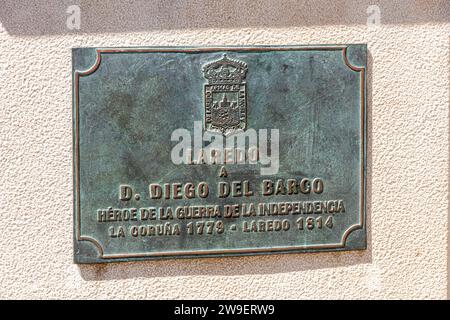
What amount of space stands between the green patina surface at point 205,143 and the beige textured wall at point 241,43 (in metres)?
0.10

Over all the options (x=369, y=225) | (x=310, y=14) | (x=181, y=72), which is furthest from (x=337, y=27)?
(x=369, y=225)

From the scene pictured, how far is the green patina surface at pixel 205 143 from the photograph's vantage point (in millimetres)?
3070

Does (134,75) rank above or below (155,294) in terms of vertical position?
above

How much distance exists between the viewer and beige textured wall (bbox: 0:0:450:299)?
3100mm

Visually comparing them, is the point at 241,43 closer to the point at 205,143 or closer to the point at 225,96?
the point at 225,96

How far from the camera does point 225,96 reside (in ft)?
10.3

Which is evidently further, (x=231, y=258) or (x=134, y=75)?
(x=231, y=258)

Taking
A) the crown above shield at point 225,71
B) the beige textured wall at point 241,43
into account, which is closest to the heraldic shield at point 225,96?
the crown above shield at point 225,71

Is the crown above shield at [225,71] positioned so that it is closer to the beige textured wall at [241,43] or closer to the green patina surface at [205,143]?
the green patina surface at [205,143]

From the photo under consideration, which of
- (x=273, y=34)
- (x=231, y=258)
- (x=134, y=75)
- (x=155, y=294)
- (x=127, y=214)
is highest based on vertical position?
(x=273, y=34)

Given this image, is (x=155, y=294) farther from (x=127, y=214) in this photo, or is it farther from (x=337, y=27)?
(x=337, y=27)

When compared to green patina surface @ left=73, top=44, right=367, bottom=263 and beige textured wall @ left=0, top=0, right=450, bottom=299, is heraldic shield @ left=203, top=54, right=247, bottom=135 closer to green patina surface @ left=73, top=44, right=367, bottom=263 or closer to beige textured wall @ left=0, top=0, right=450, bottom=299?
green patina surface @ left=73, top=44, right=367, bottom=263

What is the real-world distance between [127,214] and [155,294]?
0.54m

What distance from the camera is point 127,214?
312cm
